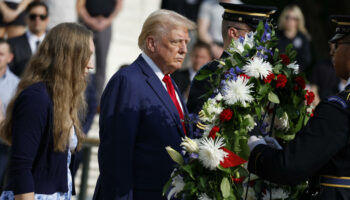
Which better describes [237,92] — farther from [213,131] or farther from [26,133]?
[26,133]

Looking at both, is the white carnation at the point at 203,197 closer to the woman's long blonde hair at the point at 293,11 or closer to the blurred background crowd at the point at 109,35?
the blurred background crowd at the point at 109,35

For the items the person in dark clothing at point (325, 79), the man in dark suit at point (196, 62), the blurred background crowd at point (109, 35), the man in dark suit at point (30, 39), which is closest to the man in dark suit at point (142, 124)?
the blurred background crowd at point (109, 35)

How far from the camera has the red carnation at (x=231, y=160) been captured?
3727 millimetres

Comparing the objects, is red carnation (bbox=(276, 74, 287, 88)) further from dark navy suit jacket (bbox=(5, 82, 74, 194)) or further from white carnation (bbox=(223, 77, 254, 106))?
dark navy suit jacket (bbox=(5, 82, 74, 194))

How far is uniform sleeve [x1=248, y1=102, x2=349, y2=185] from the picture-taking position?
3459mm

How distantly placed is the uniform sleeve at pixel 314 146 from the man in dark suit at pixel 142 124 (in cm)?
85

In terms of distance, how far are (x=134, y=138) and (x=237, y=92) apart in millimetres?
748

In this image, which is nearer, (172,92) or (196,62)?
(172,92)

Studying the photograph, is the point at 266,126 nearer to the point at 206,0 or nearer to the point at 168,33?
the point at 168,33

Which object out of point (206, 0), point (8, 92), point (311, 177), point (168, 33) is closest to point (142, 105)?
point (168, 33)

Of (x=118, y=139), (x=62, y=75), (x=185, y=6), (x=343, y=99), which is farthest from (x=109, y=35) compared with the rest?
(x=343, y=99)

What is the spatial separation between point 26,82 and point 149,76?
848 millimetres

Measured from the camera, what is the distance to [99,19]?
1024 cm

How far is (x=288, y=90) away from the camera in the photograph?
4.12 meters
